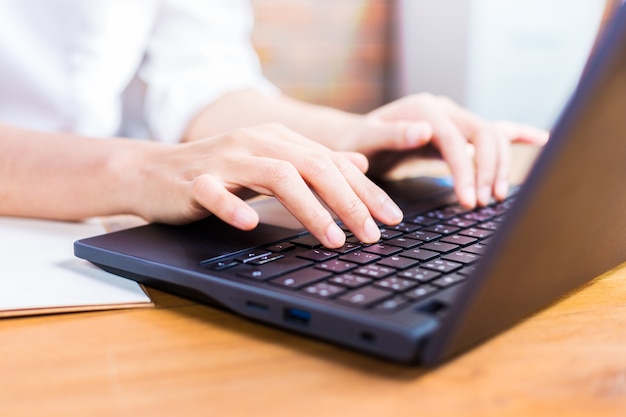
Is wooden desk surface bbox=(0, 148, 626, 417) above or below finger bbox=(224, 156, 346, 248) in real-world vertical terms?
below

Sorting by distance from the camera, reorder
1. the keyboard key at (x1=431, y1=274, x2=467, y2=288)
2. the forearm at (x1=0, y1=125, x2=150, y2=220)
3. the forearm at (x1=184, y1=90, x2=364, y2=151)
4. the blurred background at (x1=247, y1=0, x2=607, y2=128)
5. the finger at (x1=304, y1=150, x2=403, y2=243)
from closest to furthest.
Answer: the keyboard key at (x1=431, y1=274, x2=467, y2=288), the finger at (x1=304, y1=150, x2=403, y2=243), the forearm at (x1=0, y1=125, x2=150, y2=220), the forearm at (x1=184, y1=90, x2=364, y2=151), the blurred background at (x1=247, y1=0, x2=607, y2=128)

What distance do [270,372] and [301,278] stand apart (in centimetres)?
7

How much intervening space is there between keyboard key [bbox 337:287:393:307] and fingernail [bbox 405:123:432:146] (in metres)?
0.39

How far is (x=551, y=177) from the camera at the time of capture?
30 cm

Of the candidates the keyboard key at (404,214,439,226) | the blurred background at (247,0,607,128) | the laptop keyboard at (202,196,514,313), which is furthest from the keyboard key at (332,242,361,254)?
the blurred background at (247,0,607,128)

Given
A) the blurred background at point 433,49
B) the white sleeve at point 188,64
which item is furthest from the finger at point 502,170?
the blurred background at point 433,49

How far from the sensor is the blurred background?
2.29 m

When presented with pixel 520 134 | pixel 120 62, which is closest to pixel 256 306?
pixel 520 134

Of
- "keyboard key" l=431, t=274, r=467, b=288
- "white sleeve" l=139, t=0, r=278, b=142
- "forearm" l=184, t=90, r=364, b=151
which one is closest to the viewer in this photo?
"keyboard key" l=431, t=274, r=467, b=288

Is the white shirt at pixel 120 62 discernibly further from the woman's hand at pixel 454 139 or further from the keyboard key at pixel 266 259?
the keyboard key at pixel 266 259

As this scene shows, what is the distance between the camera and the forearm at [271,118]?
2.83ft

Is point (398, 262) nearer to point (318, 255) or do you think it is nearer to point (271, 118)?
point (318, 255)

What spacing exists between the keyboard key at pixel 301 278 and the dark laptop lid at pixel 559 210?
0.09 m

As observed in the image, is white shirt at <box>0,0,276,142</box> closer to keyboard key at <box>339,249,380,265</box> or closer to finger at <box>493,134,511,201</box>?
finger at <box>493,134,511,201</box>
